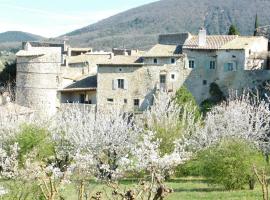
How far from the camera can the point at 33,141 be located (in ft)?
128

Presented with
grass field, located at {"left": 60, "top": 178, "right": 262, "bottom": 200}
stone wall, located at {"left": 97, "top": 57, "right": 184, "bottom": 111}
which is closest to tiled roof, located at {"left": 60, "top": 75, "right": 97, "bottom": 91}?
stone wall, located at {"left": 97, "top": 57, "right": 184, "bottom": 111}

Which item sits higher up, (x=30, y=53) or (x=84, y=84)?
(x=30, y=53)

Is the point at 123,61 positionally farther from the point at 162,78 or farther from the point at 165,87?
the point at 165,87

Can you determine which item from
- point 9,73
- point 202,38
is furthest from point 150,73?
point 9,73

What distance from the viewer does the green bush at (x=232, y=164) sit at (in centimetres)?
2909

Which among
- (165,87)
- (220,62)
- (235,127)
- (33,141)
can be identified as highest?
(220,62)

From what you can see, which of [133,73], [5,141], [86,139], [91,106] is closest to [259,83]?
[133,73]

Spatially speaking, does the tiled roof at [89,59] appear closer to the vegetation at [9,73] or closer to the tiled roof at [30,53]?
the tiled roof at [30,53]

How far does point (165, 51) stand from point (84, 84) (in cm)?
901

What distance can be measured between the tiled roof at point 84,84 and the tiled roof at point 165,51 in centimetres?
629

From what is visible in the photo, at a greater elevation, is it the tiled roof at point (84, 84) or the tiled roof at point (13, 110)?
the tiled roof at point (84, 84)

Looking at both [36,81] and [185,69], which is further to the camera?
[36,81]

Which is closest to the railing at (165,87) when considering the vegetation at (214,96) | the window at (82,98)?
the vegetation at (214,96)

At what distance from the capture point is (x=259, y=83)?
55281mm
